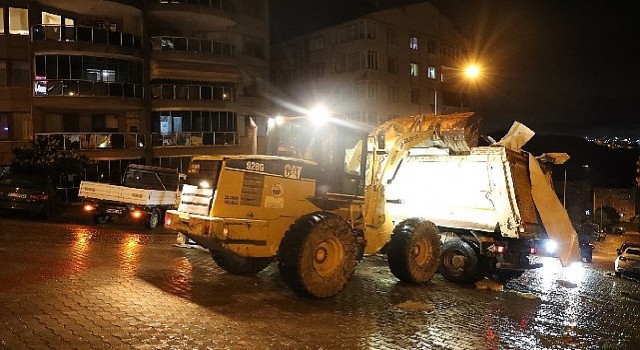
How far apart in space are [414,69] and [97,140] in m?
26.6

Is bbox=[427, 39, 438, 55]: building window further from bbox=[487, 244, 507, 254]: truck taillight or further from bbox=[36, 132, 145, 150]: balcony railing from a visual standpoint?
bbox=[487, 244, 507, 254]: truck taillight

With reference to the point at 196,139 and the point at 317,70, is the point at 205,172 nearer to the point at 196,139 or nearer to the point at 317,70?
the point at 196,139

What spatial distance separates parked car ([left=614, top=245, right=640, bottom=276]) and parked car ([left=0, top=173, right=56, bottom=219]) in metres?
17.9

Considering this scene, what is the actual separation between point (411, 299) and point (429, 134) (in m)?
3.68

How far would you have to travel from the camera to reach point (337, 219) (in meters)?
9.24

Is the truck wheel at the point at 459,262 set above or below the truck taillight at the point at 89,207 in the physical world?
below

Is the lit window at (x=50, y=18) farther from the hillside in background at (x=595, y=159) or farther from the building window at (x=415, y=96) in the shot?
the hillside in background at (x=595, y=159)

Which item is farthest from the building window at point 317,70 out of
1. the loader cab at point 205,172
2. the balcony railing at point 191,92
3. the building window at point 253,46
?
the loader cab at point 205,172

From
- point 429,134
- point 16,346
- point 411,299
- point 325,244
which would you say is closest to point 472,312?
point 411,299

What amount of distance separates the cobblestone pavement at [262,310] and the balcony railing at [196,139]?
19915mm

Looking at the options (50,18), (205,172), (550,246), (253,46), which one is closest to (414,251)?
(550,246)

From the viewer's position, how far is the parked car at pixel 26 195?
19.0 m

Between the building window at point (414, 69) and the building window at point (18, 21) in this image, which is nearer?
the building window at point (18, 21)

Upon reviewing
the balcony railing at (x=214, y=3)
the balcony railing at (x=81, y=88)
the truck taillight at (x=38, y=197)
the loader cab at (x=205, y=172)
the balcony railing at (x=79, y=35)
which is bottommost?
the truck taillight at (x=38, y=197)
